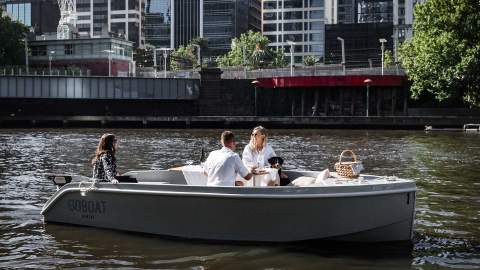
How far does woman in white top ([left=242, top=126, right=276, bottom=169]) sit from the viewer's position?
1398 centimetres

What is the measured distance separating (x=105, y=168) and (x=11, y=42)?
4250 inches

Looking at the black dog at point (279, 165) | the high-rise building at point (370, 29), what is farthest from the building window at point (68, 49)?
the black dog at point (279, 165)

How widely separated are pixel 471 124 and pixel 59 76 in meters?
51.8

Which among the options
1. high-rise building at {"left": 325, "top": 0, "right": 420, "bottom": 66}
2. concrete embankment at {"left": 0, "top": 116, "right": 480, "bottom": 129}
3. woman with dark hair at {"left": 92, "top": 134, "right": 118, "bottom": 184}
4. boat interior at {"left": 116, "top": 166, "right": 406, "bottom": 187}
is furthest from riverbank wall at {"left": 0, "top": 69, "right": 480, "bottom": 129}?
woman with dark hair at {"left": 92, "top": 134, "right": 118, "bottom": 184}

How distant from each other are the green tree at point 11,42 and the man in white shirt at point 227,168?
351 feet

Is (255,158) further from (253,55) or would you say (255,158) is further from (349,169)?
(253,55)

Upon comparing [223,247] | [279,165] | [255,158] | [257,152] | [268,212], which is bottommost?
[223,247]

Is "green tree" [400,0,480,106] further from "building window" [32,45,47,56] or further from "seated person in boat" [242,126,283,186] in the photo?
"building window" [32,45,47,56]

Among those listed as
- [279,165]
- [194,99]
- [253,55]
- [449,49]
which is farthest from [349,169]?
[253,55]

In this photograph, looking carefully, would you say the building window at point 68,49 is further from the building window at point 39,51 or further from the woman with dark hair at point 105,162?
the woman with dark hair at point 105,162

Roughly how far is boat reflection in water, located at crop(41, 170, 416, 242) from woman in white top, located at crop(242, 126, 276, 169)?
1.64 metres

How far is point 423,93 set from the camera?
87.7 metres

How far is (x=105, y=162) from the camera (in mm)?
13961

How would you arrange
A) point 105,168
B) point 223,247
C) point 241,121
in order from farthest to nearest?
1. point 241,121
2. point 105,168
3. point 223,247
